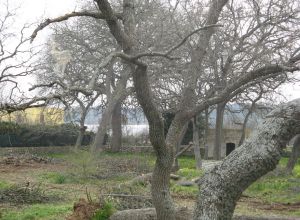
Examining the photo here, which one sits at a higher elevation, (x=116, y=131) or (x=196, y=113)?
(x=116, y=131)

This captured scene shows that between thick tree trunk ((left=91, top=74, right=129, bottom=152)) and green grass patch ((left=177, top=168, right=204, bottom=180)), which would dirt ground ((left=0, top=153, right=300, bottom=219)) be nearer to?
thick tree trunk ((left=91, top=74, right=129, bottom=152))

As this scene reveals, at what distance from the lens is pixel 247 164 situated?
14.9 feet

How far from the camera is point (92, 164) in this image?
58.4 ft

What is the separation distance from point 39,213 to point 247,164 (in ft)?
22.7

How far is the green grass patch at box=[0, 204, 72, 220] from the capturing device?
10086mm

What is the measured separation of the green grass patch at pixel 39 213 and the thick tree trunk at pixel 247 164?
5906mm

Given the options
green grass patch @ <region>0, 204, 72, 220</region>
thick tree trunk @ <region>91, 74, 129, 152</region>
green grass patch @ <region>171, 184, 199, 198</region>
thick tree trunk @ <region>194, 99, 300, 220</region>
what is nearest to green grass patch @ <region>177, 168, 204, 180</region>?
green grass patch @ <region>171, 184, 199, 198</region>

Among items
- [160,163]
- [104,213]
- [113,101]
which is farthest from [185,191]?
[113,101]

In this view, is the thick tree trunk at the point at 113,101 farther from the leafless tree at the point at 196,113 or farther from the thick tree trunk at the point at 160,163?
the thick tree trunk at the point at 160,163

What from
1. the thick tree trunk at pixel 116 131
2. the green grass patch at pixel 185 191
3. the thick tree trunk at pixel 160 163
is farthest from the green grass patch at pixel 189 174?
the thick tree trunk at pixel 116 131

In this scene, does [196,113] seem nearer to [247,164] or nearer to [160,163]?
[160,163]

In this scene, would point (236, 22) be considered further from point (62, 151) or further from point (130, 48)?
point (62, 151)

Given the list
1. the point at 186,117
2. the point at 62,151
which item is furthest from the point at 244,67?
the point at 62,151

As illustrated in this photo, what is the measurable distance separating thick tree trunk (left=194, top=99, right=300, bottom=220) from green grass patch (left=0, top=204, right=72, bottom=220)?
5.91 metres
